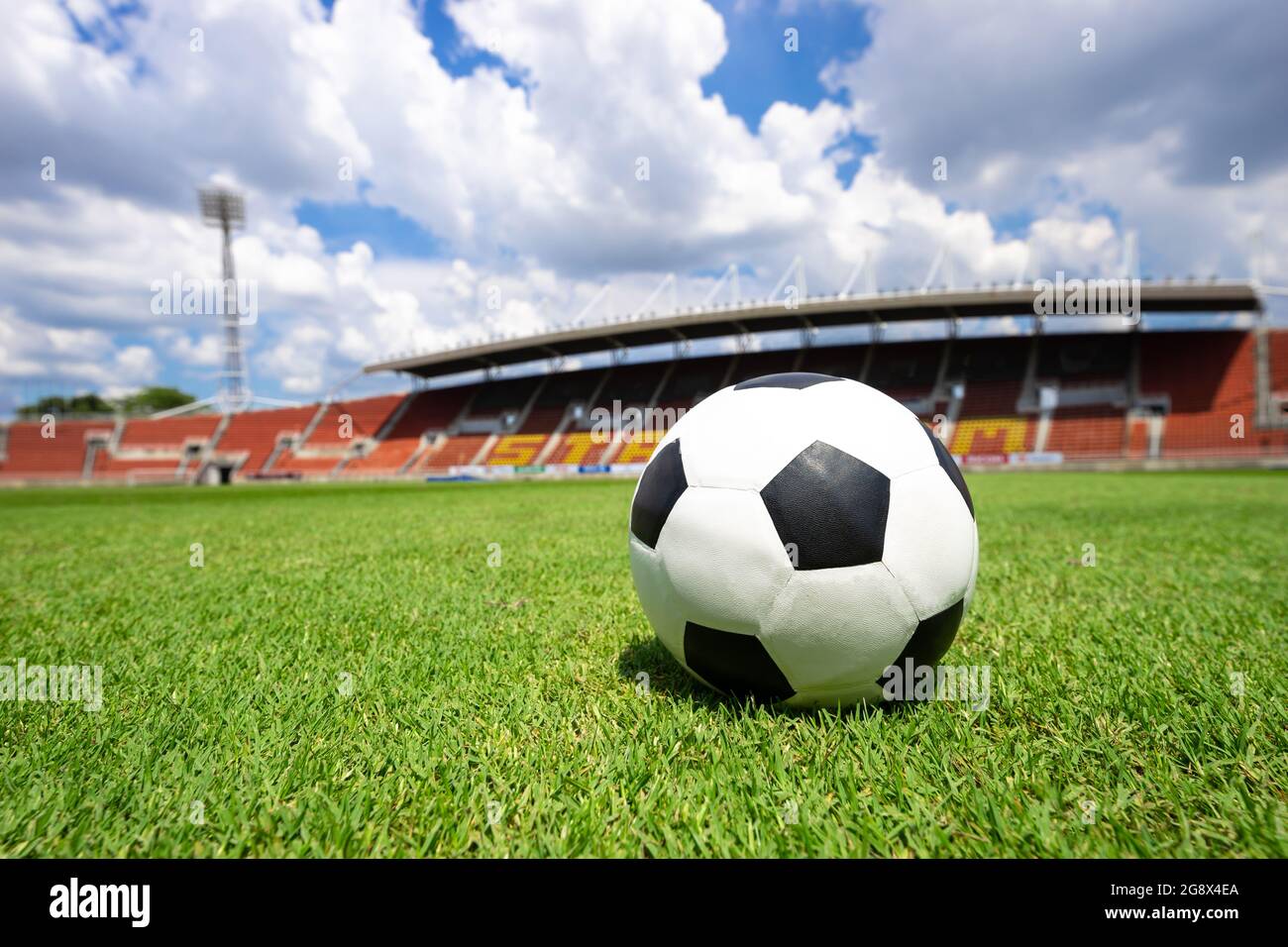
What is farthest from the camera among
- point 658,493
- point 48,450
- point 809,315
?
point 48,450

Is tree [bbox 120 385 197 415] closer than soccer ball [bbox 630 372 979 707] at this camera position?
No

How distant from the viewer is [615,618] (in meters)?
3.18

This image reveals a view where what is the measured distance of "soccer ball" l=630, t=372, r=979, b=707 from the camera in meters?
1.81

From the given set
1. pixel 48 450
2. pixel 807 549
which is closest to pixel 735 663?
pixel 807 549

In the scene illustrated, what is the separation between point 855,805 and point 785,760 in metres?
0.24

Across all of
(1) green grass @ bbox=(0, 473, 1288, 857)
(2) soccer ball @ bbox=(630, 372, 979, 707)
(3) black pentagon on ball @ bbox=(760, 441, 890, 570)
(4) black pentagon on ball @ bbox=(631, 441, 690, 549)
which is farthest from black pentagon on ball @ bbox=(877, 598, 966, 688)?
(4) black pentagon on ball @ bbox=(631, 441, 690, 549)

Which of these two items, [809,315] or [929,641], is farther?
[809,315]

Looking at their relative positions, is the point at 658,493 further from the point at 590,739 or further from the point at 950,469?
the point at 950,469

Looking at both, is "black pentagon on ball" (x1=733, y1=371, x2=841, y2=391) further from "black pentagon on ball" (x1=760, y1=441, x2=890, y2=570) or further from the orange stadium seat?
the orange stadium seat

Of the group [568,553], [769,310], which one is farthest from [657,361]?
[568,553]

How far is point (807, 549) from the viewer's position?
5.92ft

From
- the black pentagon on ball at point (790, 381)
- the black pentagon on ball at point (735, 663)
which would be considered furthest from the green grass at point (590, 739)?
the black pentagon on ball at point (790, 381)

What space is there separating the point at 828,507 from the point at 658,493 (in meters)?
0.59
